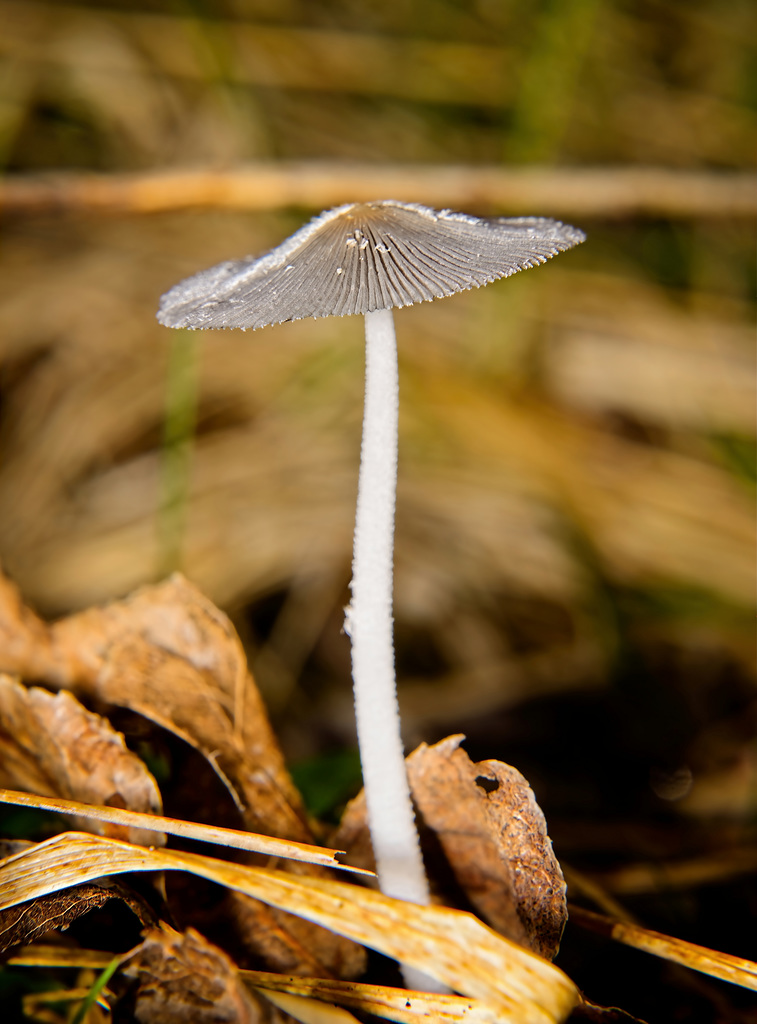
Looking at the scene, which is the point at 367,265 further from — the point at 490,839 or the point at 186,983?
the point at 186,983

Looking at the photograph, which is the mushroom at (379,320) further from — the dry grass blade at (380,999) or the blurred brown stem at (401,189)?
the blurred brown stem at (401,189)

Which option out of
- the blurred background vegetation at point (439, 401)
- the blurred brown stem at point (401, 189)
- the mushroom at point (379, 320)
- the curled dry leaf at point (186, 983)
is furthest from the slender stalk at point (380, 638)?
the blurred brown stem at point (401, 189)

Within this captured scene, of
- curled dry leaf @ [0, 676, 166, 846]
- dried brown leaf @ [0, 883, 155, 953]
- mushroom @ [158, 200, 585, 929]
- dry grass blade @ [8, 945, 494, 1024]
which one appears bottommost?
dry grass blade @ [8, 945, 494, 1024]

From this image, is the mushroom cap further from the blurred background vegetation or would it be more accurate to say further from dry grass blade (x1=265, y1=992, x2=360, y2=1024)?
the blurred background vegetation

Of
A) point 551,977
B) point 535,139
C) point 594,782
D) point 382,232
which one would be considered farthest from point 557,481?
point 551,977

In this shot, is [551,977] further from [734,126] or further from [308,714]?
[734,126]

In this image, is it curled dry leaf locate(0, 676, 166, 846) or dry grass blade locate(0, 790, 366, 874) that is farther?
curled dry leaf locate(0, 676, 166, 846)

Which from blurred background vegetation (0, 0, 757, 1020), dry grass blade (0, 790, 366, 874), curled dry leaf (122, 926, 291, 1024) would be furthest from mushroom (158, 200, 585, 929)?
blurred background vegetation (0, 0, 757, 1020)
